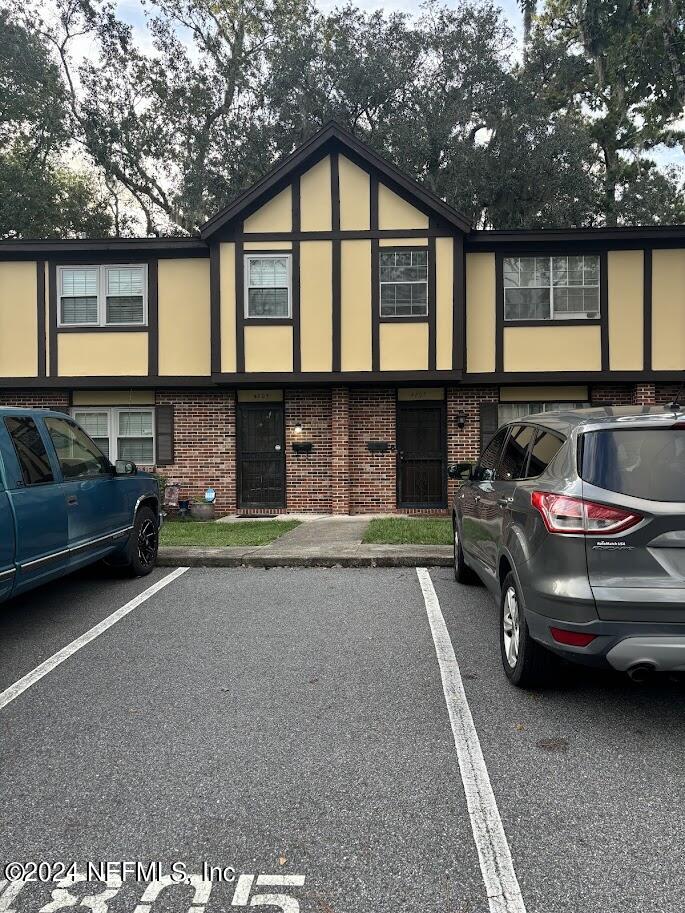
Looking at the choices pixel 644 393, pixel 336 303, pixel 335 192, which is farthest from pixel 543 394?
pixel 335 192

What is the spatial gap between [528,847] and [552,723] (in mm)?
1184

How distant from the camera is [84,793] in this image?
2715 mm

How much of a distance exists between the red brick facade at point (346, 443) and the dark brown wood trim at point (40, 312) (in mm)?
3725

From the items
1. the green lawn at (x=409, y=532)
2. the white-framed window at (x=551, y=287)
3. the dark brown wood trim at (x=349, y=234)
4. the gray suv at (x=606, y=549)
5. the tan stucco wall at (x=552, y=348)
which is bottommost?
the green lawn at (x=409, y=532)

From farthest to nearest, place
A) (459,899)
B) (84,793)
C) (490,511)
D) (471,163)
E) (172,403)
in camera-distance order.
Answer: (471,163), (172,403), (490,511), (84,793), (459,899)

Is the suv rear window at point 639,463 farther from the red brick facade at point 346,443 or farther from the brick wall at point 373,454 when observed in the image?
the brick wall at point 373,454

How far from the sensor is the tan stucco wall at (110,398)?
13.7m

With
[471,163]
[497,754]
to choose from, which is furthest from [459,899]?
[471,163]

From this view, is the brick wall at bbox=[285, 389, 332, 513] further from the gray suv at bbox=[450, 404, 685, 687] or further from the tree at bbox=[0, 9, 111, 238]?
the tree at bbox=[0, 9, 111, 238]

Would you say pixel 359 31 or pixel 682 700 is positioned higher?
pixel 359 31

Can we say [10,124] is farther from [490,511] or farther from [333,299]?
[490,511]

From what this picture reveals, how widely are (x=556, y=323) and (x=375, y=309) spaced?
3.86 metres

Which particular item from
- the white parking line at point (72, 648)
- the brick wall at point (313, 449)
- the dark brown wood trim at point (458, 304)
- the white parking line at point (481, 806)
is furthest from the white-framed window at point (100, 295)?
the white parking line at point (481, 806)

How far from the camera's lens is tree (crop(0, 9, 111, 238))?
20.4m
